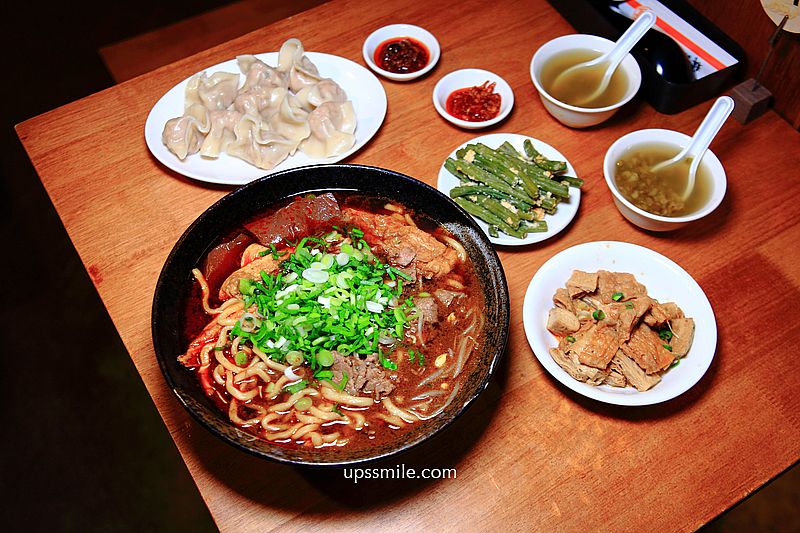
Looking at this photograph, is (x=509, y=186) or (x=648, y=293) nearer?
(x=648, y=293)

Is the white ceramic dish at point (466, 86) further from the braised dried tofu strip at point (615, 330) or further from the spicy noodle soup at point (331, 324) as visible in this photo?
the braised dried tofu strip at point (615, 330)

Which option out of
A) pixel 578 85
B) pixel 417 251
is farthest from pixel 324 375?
pixel 578 85

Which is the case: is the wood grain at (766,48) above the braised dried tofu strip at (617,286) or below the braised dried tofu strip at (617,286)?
above

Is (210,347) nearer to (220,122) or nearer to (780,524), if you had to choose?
(220,122)

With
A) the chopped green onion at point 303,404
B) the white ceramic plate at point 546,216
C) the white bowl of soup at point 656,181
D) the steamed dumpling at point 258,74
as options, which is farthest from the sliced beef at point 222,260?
the white bowl of soup at point 656,181

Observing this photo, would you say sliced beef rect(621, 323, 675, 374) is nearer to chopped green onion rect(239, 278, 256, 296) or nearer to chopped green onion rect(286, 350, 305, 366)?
chopped green onion rect(286, 350, 305, 366)

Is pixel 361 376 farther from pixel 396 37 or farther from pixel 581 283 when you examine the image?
pixel 396 37

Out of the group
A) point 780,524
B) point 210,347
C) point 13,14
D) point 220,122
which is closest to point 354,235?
point 210,347
